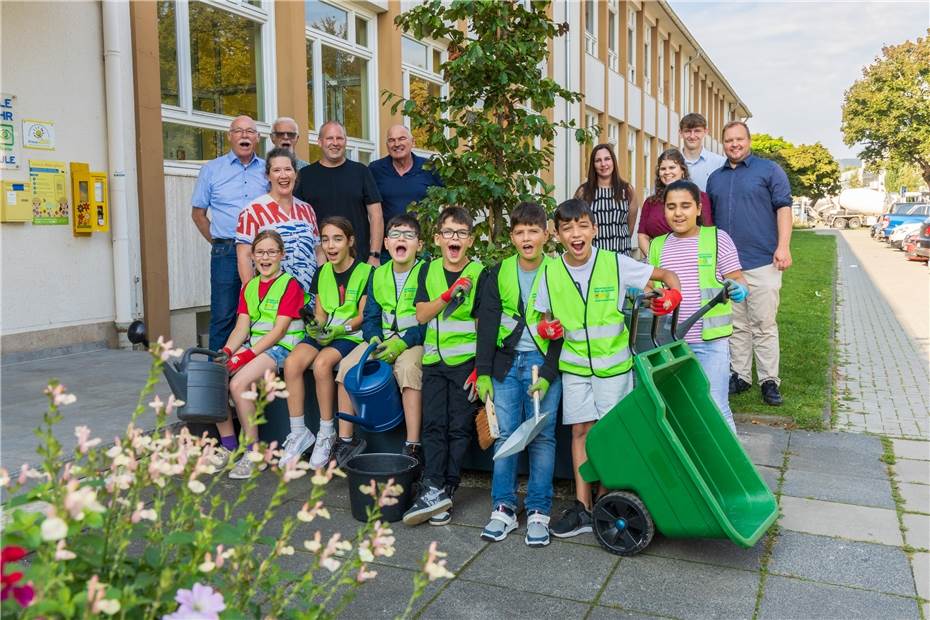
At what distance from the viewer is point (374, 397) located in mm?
4570

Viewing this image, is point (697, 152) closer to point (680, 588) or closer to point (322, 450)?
point (322, 450)

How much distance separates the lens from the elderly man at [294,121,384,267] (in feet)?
19.9

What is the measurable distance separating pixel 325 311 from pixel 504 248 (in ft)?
4.37

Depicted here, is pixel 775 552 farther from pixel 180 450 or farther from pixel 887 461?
pixel 180 450

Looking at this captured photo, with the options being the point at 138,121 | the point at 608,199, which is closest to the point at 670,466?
the point at 608,199

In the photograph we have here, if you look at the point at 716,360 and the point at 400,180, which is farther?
the point at 400,180

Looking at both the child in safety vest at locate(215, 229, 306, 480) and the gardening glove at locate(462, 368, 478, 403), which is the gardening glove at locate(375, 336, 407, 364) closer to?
the gardening glove at locate(462, 368, 478, 403)

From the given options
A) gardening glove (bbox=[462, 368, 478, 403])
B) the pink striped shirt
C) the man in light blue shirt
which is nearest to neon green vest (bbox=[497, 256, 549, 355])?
gardening glove (bbox=[462, 368, 478, 403])

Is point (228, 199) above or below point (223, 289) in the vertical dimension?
above

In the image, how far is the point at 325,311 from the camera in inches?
205

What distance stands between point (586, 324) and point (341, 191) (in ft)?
8.83

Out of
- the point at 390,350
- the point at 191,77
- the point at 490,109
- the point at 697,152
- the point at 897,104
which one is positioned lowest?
the point at 390,350

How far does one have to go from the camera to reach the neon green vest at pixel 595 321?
402cm

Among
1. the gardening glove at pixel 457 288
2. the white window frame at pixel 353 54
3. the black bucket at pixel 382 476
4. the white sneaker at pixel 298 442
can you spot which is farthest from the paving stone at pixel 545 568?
the white window frame at pixel 353 54
